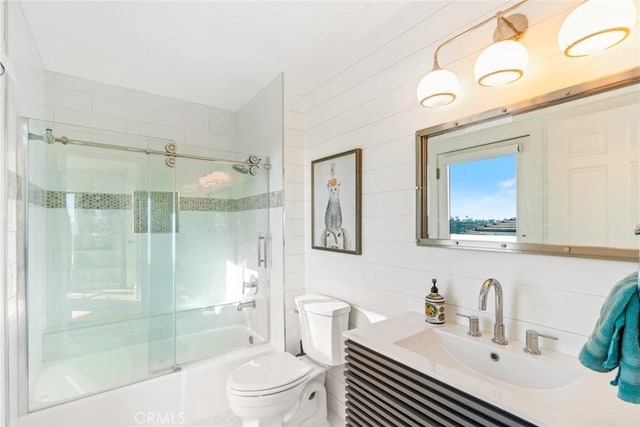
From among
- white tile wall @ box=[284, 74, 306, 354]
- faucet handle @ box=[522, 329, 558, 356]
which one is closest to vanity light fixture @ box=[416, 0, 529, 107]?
faucet handle @ box=[522, 329, 558, 356]

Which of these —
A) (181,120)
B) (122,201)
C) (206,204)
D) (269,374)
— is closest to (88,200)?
(122,201)

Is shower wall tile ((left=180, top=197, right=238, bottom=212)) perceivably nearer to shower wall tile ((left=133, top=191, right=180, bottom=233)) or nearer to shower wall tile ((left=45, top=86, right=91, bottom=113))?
shower wall tile ((left=133, top=191, right=180, bottom=233))

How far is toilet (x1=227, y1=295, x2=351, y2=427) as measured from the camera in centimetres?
159

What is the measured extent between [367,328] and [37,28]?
259 centimetres

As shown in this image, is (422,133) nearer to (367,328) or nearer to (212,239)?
(367,328)

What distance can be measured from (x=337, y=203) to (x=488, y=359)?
4.03ft

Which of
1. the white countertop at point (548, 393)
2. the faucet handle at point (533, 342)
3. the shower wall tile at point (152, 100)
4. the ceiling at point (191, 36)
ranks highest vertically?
the ceiling at point (191, 36)

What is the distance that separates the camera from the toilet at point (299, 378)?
1.59 metres

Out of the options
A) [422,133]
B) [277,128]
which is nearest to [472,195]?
[422,133]

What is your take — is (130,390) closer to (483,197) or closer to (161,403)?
(161,403)

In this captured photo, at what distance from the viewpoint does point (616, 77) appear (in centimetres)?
93

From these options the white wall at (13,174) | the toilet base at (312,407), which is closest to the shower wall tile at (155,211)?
the white wall at (13,174)

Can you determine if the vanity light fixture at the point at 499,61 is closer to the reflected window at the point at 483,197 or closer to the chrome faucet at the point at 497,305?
the reflected window at the point at 483,197

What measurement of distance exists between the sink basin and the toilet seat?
2.66 ft
